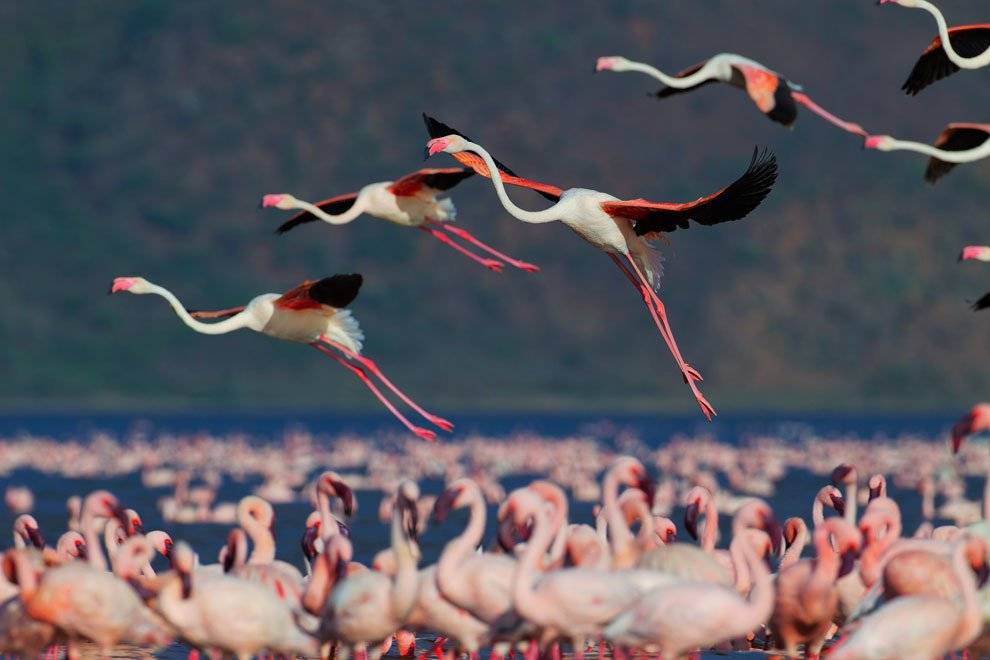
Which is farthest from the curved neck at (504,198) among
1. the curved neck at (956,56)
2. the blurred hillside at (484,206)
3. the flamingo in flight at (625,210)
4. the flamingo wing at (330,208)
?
the blurred hillside at (484,206)

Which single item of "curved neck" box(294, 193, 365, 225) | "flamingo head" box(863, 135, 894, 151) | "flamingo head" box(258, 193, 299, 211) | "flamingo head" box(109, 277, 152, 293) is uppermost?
"flamingo head" box(863, 135, 894, 151)

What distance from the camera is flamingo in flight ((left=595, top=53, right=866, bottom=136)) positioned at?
12871mm

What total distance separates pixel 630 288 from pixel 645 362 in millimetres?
3273

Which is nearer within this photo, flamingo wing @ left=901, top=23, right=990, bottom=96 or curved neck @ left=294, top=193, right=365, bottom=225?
flamingo wing @ left=901, top=23, right=990, bottom=96

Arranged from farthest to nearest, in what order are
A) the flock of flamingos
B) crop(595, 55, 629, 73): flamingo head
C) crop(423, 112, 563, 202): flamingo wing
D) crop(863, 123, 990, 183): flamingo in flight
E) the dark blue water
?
the dark blue water → crop(423, 112, 563, 202): flamingo wing → crop(595, 55, 629, 73): flamingo head → crop(863, 123, 990, 183): flamingo in flight → the flock of flamingos

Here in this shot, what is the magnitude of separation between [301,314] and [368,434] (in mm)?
53007

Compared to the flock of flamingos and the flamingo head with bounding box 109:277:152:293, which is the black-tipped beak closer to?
the flock of flamingos

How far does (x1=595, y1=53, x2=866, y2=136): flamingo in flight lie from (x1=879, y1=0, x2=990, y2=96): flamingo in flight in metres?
1.08

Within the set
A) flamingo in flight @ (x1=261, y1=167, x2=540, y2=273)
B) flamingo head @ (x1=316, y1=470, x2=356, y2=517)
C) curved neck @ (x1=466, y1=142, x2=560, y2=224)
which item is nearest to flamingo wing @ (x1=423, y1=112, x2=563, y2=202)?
curved neck @ (x1=466, y1=142, x2=560, y2=224)

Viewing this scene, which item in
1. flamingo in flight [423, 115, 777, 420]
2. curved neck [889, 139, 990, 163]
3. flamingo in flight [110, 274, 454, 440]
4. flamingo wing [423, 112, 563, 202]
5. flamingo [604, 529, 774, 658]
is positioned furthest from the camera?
flamingo in flight [110, 274, 454, 440]

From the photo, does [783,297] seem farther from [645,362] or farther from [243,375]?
[243,375]

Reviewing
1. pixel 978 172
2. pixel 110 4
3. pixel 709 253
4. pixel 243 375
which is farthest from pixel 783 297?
pixel 110 4

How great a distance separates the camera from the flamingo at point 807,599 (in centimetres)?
1134

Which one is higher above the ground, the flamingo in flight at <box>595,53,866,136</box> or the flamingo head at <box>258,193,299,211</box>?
the flamingo in flight at <box>595,53,866,136</box>
